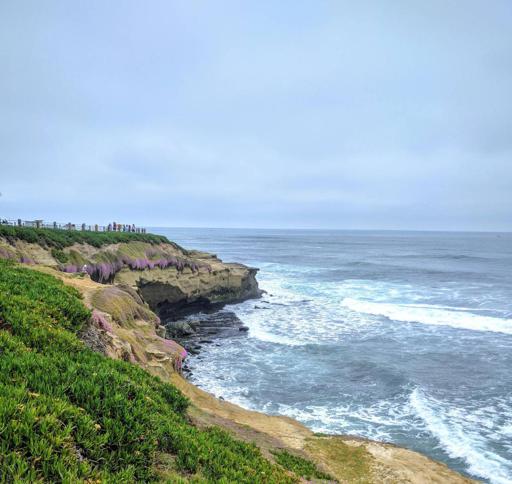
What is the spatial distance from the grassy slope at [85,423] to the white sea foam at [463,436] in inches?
384

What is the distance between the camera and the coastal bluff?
11.0 meters

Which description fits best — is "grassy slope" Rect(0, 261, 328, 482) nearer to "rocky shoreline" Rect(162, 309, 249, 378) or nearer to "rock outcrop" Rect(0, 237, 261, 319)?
"rocky shoreline" Rect(162, 309, 249, 378)

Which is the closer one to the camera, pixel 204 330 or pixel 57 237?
pixel 57 237

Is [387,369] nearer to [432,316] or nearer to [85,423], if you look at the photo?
[432,316]

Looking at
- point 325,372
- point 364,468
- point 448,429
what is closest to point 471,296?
point 325,372

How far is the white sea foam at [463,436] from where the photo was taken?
45.8 ft

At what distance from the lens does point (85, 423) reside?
5383mm

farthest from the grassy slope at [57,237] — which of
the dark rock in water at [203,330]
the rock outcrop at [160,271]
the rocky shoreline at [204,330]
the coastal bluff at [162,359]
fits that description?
the dark rock in water at [203,330]

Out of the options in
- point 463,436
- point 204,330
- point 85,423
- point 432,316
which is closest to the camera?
point 85,423

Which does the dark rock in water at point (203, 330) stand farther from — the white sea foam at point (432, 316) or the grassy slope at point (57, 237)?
the white sea foam at point (432, 316)

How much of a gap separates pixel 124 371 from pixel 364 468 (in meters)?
7.88

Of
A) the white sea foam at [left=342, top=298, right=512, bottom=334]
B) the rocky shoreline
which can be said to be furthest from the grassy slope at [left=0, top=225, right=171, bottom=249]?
the white sea foam at [left=342, top=298, right=512, bottom=334]

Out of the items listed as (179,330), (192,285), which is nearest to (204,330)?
(179,330)

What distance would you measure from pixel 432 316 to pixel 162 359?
1237 inches
